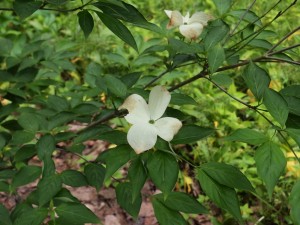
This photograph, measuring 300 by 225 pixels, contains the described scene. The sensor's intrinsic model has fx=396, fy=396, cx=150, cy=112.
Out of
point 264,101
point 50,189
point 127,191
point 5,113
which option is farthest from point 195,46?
point 5,113

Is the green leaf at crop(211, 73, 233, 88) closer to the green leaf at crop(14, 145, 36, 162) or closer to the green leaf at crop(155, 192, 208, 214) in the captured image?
the green leaf at crop(155, 192, 208, 214)

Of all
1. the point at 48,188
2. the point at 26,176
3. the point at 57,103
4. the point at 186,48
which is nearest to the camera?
the point at 186,48

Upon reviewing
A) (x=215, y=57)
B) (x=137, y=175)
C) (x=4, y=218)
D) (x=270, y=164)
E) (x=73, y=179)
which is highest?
(x=215, y=57)

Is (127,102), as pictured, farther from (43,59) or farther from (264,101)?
(43,59)

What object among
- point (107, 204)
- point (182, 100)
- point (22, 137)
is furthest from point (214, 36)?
point (107, 204)

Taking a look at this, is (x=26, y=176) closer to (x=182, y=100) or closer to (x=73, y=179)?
(x=73, y=179)

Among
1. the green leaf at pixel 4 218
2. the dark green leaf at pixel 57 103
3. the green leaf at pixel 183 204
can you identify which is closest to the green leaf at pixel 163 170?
the green leaf at pixel 183 204
